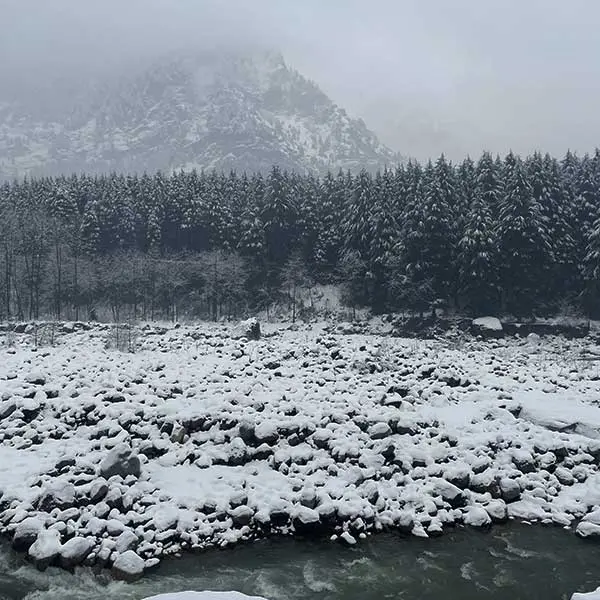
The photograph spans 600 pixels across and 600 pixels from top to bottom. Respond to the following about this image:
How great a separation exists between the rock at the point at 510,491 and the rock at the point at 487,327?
3042 centimetres

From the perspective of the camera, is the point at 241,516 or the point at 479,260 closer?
the point at 241,516

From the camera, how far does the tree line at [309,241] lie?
4869cm

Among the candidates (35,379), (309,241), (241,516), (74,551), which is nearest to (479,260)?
(309,241)

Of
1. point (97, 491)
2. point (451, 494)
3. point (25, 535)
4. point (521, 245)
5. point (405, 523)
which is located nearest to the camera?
point (25, 535)

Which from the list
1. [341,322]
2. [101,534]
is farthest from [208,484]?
[341,322]

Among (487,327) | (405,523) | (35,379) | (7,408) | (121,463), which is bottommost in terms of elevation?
(487,327)

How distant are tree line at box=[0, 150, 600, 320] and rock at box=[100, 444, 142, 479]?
39.7 meters

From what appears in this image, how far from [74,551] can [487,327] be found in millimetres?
39449

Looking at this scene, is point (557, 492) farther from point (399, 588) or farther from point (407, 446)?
point (399, 588)

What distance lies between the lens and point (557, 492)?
1412 cm

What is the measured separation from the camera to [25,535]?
11.4m

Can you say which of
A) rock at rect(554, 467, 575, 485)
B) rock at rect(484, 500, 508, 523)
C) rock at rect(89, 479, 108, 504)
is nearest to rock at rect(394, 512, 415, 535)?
rock at rect(484, 500, 508, 523)

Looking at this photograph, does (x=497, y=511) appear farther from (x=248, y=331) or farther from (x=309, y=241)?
(x=309, y=241)

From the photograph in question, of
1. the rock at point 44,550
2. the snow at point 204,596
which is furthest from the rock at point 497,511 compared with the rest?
the rock at point 44,550
